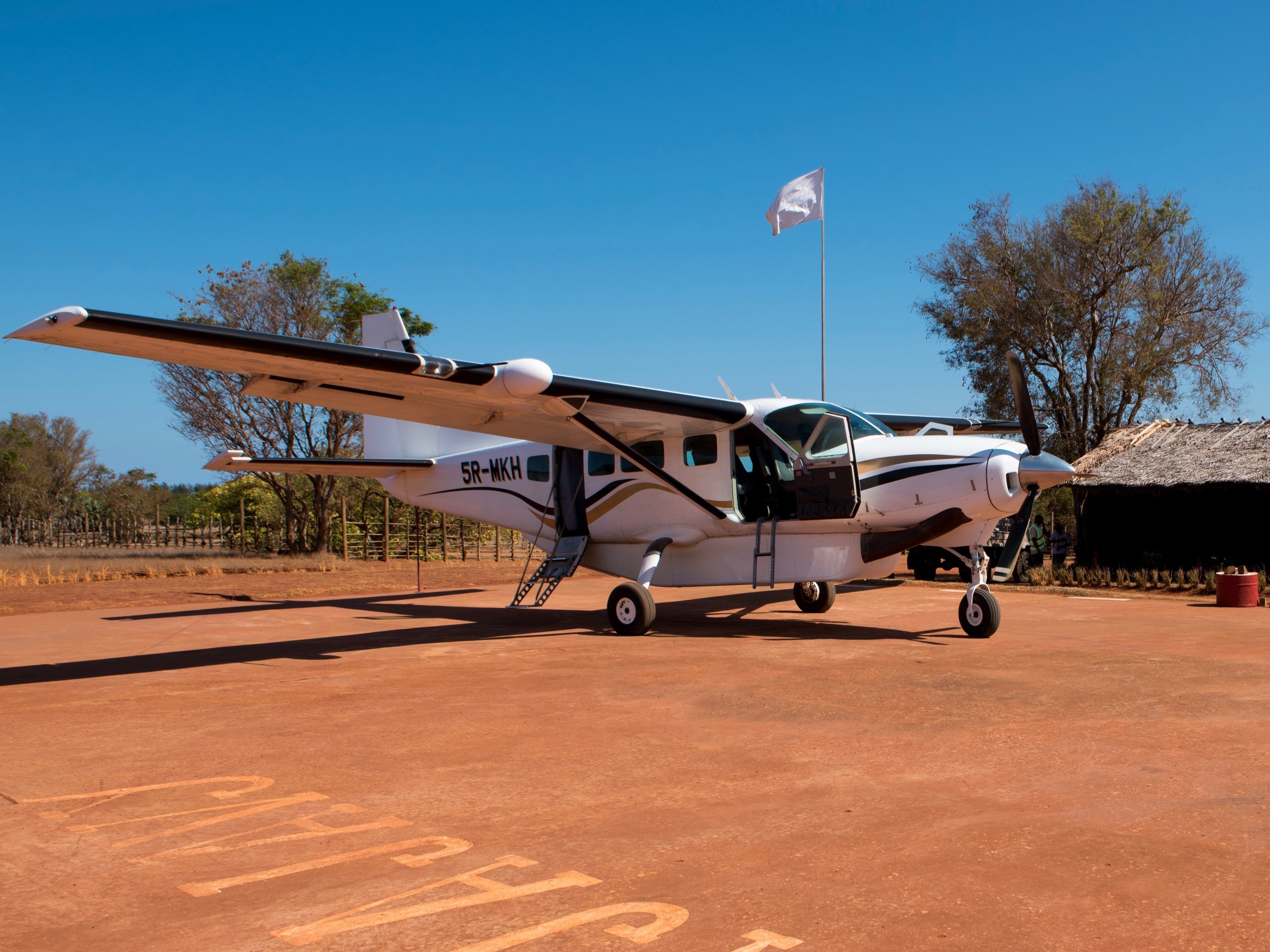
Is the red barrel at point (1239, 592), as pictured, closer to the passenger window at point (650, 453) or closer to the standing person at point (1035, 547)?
the standing person at point (1035, 547)

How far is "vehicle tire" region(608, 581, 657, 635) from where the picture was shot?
12.1 meters

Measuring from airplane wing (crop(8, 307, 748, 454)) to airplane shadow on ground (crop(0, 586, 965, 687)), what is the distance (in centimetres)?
270

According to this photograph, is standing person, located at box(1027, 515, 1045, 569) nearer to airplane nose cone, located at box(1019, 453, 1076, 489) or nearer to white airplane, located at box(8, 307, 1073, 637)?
white airplane, located at box(8, 307, 1073, 637)

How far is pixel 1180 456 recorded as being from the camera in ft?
67.7

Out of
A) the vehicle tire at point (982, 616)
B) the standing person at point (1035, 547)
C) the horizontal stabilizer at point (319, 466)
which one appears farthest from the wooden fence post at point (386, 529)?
the vehicle tire at point (982, 616)

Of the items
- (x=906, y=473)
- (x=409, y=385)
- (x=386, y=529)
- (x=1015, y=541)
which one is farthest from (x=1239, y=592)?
(x=386, y=529)

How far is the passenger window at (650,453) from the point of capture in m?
13.2

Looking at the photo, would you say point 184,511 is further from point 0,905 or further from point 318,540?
point 0,905

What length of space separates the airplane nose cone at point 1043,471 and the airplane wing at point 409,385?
3403 millimetres

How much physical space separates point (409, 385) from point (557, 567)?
177 inches

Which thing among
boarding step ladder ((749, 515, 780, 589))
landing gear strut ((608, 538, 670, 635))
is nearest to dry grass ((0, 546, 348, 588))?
landing gear strut ((608, 538, 670, 635))

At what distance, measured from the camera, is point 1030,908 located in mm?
3391

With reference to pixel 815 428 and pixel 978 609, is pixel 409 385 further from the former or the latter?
pixel 978 609

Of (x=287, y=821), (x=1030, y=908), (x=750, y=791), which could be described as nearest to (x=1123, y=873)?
(x=1030, y=908)
